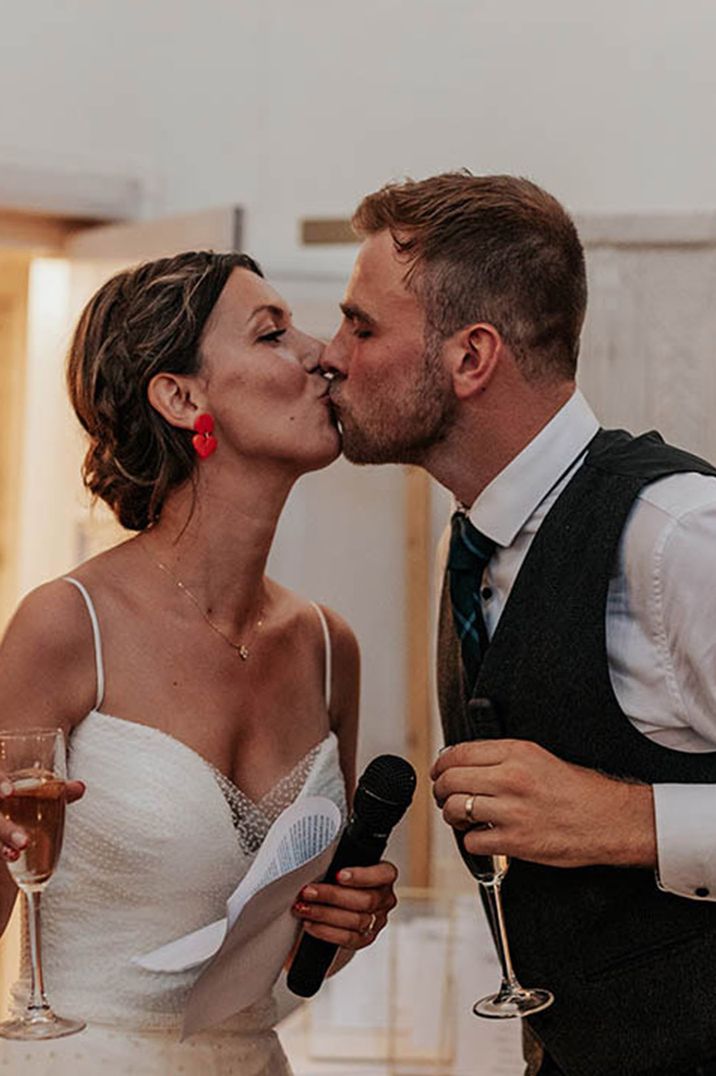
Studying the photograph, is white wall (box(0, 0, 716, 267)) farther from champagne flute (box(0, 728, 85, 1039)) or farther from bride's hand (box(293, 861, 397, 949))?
champagne flute (box(0, 728, 85, 1039))

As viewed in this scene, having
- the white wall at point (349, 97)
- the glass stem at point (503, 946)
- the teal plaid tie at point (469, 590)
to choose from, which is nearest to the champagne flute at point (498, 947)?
the glass stem at point (503, 946)

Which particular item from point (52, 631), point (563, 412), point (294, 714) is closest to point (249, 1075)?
point (294, 714)

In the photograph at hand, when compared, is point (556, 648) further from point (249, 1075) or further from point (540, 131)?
point (540, 131)

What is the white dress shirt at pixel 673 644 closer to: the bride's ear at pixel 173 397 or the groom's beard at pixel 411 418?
the groom's beard at pixel 411 418

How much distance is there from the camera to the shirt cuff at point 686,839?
184 centimetres

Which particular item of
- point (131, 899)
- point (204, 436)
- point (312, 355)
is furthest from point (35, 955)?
point (312, 355)

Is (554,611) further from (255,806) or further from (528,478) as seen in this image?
(255,806)

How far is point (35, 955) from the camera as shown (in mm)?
1771

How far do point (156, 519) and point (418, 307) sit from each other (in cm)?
57

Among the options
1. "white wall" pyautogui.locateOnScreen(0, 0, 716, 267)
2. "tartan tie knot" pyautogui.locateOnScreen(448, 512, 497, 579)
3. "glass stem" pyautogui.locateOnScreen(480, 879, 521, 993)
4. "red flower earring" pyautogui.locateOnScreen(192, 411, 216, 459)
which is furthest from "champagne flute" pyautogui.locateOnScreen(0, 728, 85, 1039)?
"white wall" pyautogui.locateOnScreen(0, 0, 716, 267)

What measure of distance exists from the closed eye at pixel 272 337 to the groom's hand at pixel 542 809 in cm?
79

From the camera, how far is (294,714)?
2477mm

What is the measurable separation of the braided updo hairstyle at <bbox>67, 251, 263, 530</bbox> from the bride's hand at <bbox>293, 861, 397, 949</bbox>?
669 mm

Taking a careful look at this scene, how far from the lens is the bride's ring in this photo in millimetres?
2070
